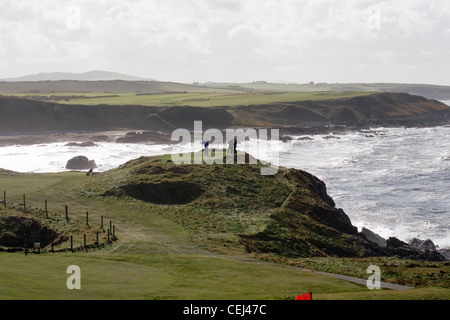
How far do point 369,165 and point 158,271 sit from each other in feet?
209

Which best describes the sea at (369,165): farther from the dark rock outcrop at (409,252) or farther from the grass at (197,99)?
the grass at (197,99)

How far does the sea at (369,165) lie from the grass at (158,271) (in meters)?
22.0

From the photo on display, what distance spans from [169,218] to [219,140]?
245 ft

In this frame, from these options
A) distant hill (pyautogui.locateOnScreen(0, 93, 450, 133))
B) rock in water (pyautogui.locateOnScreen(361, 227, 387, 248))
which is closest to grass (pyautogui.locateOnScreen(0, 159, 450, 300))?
rock in water (pyautogui.locateOnScreen(361, 227, 387, 248))

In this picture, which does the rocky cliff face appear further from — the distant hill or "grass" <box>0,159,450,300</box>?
the distant hill

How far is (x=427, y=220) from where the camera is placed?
54500 millimetres

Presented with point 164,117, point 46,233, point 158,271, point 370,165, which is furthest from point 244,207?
point 164,117

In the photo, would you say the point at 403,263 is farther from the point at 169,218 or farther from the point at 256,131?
the point at 256,131

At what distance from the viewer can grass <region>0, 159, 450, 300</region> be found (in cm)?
2147

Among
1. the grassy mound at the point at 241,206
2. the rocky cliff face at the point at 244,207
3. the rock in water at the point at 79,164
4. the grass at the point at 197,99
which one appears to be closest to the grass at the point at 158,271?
the grassy mound at the point at 241,206

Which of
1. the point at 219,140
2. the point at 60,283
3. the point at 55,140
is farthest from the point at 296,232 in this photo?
the point at 55,140
